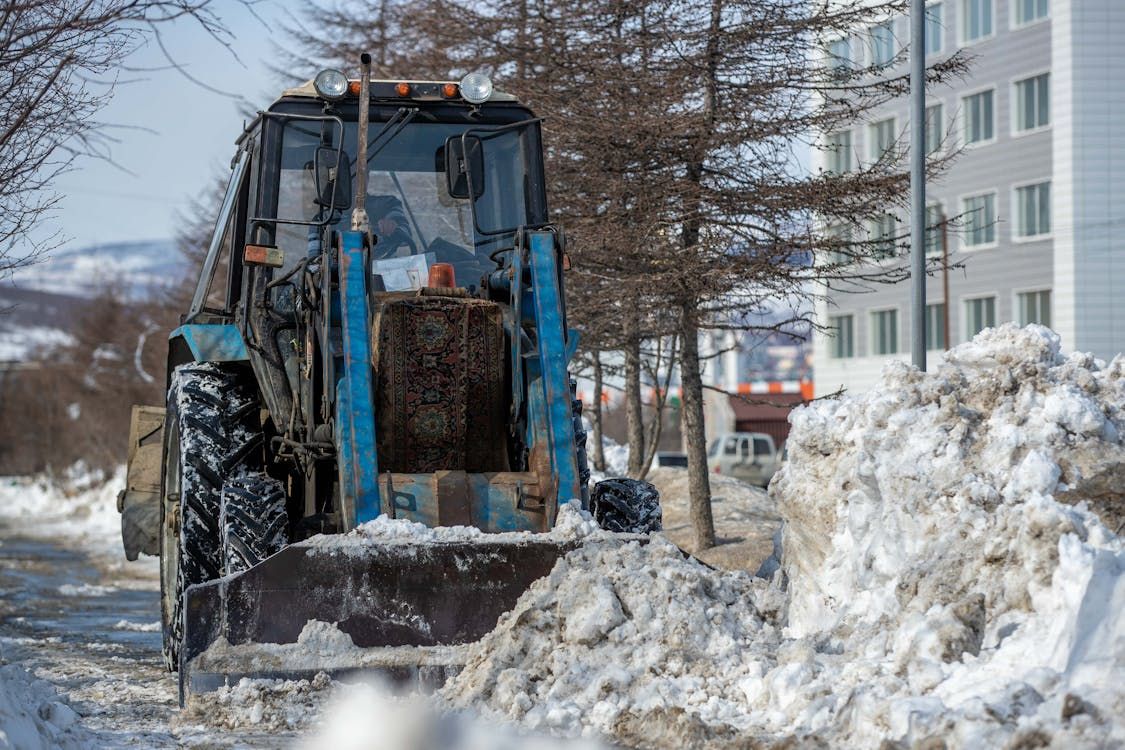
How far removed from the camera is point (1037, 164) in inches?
1517

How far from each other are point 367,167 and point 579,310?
5.40m

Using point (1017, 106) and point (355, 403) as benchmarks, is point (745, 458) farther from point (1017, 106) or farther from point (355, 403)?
point (355, 403)

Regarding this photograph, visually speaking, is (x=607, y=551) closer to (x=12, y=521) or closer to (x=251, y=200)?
(x=251, y=200)

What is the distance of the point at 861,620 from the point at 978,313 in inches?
1417

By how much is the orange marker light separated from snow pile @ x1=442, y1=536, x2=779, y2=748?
6.18 ft

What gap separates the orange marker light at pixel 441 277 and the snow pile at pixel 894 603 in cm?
188

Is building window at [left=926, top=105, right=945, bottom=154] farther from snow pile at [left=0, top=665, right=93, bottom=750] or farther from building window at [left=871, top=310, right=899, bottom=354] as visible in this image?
building window at [left=871, top=310, right=899, bottom=354]

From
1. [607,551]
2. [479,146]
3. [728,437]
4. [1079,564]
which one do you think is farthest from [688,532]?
[728,437]

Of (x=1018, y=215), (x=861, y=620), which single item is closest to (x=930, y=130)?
(x=1018, y=215)

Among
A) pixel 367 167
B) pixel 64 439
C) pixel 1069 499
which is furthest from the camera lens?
pixel 64 439

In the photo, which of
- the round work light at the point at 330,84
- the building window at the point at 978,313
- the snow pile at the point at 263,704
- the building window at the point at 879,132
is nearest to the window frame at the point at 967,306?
the building window at the point at 978,313

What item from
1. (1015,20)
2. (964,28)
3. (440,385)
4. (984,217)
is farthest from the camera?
(984,217)

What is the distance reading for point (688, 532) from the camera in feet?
54.8

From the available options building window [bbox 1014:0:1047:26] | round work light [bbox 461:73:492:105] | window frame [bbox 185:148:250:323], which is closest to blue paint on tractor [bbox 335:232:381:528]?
window frame [bbox 185:148:250:323]
